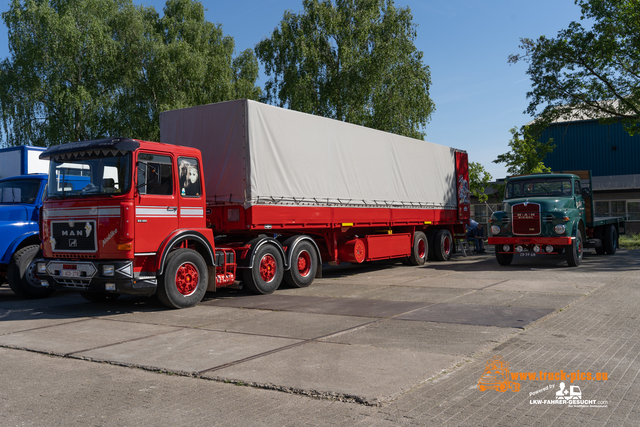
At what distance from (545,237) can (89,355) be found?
1269 centimetres

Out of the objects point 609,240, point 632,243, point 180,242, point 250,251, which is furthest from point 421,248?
point 632,243

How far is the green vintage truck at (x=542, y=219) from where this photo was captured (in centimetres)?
1523

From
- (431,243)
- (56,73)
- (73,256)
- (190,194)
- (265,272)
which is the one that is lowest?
(265,272)

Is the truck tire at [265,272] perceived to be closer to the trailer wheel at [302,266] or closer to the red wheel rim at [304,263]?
the trailer wheel at [302,266]

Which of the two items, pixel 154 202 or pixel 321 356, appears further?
pixel 154 202

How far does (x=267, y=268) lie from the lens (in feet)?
37.9

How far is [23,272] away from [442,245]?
1323 cm

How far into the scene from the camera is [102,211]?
8961 mm

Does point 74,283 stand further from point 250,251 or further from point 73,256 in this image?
point 250,251

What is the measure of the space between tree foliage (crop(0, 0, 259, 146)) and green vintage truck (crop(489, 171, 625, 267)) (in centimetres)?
2224

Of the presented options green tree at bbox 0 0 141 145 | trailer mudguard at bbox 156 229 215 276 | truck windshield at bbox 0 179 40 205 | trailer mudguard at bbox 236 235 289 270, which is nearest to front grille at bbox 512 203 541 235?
trailer mudguard at bbox 236 235 289 270

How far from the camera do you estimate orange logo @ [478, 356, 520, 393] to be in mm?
4867

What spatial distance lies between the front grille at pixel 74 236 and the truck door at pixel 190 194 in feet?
4.88

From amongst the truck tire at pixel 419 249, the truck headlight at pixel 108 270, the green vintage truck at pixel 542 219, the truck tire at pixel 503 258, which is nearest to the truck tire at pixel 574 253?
the green vintage truck at pixel 542 219
